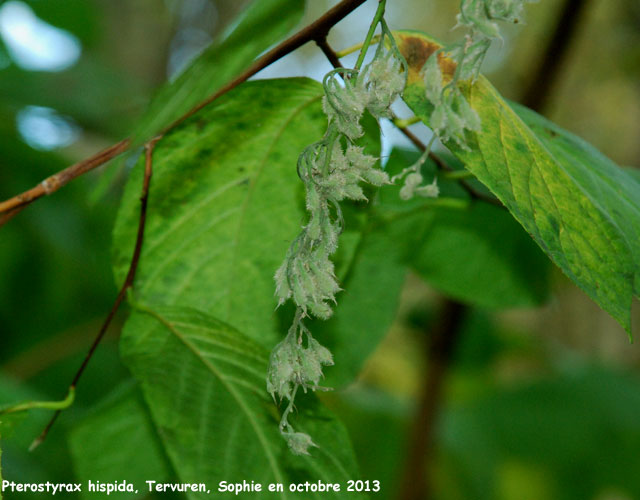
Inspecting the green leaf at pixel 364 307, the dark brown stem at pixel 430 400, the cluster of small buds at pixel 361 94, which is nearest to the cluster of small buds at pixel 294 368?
the cluster of small buds at pixel 361 94

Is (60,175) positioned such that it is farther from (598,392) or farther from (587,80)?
(587,80)

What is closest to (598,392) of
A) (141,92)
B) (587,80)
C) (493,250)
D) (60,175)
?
(493,250)

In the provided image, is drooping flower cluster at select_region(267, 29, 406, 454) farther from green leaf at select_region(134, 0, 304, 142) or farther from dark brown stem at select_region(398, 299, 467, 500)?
dark brown stem at select_region(398, 299, 467, 500)

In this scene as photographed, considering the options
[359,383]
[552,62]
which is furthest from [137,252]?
[359,383]

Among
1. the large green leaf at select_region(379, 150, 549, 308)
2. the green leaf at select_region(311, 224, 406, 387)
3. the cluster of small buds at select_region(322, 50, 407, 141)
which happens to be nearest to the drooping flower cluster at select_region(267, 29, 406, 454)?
the cluster of small buds at select_region(322, 50, 407, 141)

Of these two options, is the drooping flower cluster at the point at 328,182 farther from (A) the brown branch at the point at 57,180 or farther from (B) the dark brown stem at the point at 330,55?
(A) the brown branch at the point at 57,180

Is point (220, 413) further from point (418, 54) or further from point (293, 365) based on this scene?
point (418, 54)

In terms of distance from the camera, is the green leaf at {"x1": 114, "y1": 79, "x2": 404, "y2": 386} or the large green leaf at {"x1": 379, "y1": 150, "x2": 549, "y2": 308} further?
the large green leaf at {"x1": 379, "y1": 150, "x2": 549, "y2": 308}

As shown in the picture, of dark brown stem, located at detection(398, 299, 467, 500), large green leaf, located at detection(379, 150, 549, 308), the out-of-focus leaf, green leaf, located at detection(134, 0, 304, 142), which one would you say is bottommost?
dark brown stem, located at detection(398, 299, 467, 500)
